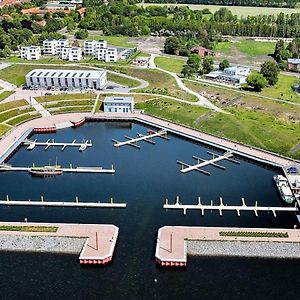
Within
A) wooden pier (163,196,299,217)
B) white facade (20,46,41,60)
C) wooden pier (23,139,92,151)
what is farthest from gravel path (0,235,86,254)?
white facade (20,46,41,60)

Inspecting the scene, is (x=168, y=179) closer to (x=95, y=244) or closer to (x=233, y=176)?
(x=233, y=176)

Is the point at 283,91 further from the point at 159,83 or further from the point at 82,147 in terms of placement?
the point at 82,147

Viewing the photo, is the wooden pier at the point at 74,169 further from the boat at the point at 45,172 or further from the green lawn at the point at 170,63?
the green lawn at the point at 170,63

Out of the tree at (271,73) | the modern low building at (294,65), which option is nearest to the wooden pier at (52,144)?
the tree at (271,73)

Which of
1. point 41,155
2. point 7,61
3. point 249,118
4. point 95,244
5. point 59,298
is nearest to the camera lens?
point 59,298

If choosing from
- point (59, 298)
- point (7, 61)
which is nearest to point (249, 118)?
point (59, 298)

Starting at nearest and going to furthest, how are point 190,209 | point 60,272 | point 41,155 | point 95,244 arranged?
point 60,272 < point 95,244 < point 190,209 < point 41,155
